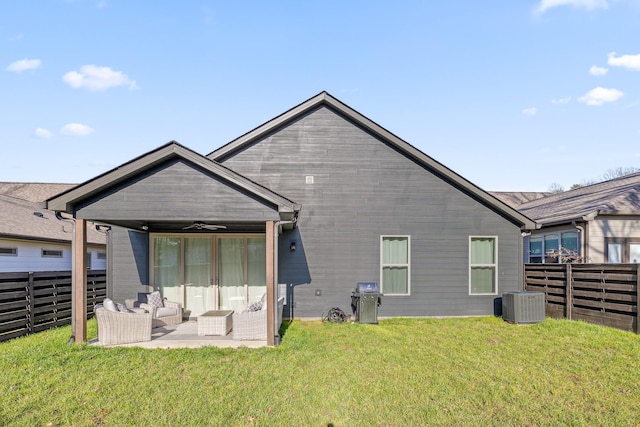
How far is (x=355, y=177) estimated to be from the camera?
10.6 meters

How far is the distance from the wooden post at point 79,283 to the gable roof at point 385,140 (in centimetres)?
406

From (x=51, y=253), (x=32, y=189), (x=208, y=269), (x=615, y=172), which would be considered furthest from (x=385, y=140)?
(x=615, y=172)

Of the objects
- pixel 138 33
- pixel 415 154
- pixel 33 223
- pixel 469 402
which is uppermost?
pixel 138 33

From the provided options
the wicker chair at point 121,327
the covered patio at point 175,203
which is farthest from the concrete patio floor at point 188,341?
the wicker chair at point 121,327

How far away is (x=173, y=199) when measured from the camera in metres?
7.34

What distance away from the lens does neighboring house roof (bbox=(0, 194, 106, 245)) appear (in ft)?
37.9

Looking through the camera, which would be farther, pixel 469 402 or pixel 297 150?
pixel 297 150

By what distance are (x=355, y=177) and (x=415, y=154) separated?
1810mm

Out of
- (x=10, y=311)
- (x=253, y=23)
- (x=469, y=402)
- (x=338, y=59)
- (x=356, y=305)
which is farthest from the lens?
(x=338, y=59)

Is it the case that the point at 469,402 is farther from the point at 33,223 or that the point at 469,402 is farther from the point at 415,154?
the point at 33,223

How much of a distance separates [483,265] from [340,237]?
418cm

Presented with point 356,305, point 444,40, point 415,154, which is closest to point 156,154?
point 356,305

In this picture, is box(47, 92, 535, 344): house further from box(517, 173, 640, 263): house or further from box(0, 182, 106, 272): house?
box(0, 182, 106, 272): house

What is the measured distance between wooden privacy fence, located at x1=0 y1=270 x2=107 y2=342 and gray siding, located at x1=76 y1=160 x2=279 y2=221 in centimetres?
243
